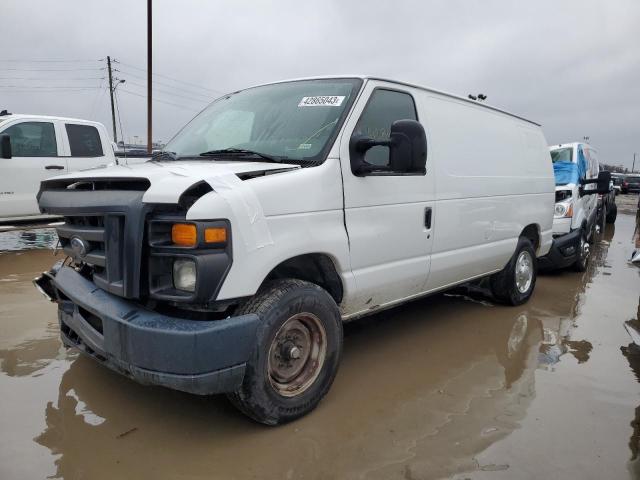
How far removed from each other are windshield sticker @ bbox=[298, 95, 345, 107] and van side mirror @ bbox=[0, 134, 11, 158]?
5949mm

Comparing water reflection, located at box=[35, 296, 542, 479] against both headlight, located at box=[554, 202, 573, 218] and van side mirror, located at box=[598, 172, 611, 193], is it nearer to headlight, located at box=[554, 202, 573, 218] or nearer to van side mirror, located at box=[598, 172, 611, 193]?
headlight, located at box=[554, 202, 573, 218]

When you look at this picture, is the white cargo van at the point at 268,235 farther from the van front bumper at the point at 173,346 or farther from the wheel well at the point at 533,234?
the wheel well at the point at 533,234

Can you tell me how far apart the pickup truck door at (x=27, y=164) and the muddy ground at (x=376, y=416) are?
3498 mm

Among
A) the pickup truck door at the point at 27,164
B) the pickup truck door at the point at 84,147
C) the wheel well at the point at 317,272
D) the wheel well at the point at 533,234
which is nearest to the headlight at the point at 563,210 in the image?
the wheel well at the point at 533,234

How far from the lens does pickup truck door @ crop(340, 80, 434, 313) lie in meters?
3.17

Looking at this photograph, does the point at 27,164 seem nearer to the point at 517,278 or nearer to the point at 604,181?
the point at 517,278

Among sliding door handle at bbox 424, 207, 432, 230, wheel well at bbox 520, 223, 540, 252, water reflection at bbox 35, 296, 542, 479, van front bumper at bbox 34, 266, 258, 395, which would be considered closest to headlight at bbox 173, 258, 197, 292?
van front bumper at bbox 34, 266, 258, 395

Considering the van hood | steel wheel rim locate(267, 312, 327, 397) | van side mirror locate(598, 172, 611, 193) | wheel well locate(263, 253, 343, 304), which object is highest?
van side mirror locate(598, 172, 611, 193)

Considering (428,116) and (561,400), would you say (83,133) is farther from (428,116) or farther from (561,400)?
(561,400)

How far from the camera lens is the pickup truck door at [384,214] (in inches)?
125

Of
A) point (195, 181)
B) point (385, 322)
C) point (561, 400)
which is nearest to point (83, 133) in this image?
point (385, 322)

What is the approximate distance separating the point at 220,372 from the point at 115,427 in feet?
2.86

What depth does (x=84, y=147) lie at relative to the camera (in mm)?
8328

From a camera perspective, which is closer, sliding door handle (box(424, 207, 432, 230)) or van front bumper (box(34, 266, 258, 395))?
van front bumper (box(34, 266, 258, 395))
